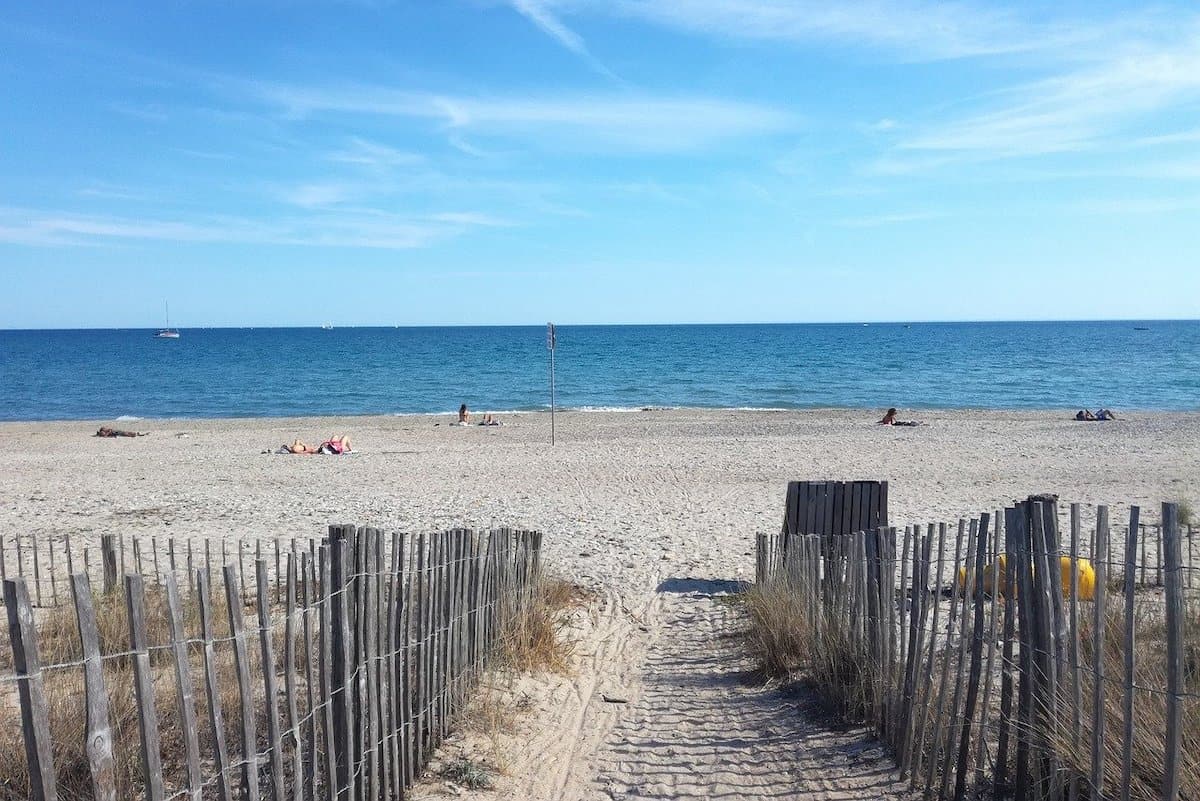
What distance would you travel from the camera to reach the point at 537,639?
7.28 m

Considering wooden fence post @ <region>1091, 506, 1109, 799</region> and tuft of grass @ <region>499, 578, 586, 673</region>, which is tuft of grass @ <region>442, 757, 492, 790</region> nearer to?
tuft of grass @ <region>499, 578, 586, 673</region>

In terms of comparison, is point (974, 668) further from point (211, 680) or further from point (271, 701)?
point (211, 680)

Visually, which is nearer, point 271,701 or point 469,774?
point 271,701

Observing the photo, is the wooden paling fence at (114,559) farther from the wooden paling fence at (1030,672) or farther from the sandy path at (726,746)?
the wooden paling fence at (1030,672)

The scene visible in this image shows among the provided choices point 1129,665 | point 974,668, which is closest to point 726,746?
point 974,668

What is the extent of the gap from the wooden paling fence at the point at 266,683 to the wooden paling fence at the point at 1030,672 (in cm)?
247

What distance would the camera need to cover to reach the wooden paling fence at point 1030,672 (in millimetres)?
3561

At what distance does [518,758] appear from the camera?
5551 millimetres

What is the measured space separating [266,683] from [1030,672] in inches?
122

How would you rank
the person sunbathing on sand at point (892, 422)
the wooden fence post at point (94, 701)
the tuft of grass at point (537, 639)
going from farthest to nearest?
the person sunbathing on sand at point (892, 422) → the tuft of grass at point (537, 639) → the wooden fence post at point (94, 701)

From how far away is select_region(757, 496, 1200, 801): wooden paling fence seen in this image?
3.56 metres

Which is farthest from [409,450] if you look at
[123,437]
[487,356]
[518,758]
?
[487,356]

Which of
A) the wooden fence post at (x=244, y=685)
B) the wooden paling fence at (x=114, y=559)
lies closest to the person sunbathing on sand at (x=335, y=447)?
the wooden paling fence at (x=114, y=559)

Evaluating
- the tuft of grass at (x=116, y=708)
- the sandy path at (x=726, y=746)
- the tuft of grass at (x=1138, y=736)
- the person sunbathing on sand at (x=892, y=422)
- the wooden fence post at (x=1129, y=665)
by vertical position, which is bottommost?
the person sunbathing on sand at (x=892, y=422)
